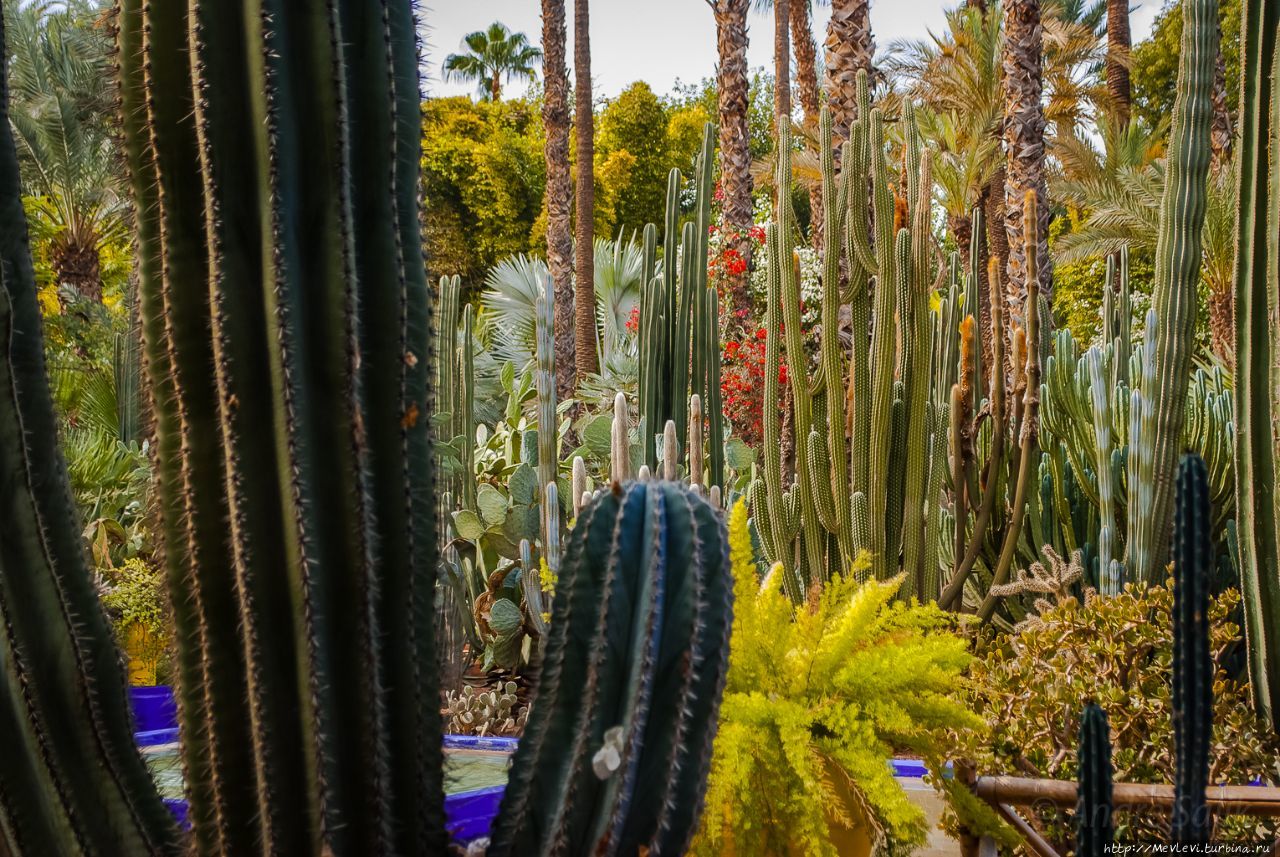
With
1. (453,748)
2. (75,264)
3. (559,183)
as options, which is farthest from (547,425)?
(75,264)

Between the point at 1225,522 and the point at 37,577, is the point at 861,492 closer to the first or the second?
the point at 1225,522

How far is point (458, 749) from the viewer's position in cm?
230

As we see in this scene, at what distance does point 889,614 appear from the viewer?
1883 mm

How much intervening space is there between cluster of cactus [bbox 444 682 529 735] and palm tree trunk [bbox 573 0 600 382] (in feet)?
27.5

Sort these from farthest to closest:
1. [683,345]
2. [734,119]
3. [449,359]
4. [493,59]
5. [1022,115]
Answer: [493,59], [734,119], [1022,115], [449,359], [683,345]

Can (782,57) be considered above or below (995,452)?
above

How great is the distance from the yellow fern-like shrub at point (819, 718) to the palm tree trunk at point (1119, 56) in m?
15.9

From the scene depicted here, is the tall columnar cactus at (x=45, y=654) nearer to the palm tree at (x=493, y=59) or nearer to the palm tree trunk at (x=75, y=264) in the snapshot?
the palm tree trunk at (x=75, y=264)

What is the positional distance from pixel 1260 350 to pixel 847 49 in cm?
412

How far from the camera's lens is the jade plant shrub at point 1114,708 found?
2.14 m

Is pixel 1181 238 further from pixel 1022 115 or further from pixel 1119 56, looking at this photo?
pixel 1119 56

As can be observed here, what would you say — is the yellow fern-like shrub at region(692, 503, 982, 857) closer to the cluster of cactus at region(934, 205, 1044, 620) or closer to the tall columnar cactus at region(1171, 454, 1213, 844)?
the tall columnar cactus at region(1171, 454, 1213, 844)

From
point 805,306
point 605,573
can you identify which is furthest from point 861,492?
point 805,306

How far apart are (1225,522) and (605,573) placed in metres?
3.14
